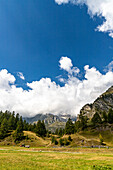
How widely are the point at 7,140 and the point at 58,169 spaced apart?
98.6m

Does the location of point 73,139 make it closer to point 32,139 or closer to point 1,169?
point 32,139

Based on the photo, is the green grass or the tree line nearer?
the green grass

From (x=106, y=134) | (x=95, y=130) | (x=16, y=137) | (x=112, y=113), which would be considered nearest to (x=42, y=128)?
(x=16, y=137)

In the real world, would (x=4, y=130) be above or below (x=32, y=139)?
above

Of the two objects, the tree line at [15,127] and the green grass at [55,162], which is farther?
the tree line at [15,127]

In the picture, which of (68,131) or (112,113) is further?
(112,113)

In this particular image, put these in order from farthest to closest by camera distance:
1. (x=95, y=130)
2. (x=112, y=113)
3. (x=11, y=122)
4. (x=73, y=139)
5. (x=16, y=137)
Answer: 1. (x=11, y=122)
2. (x=112, y=113)
3. (x=95, y=130)
4. (x=16, y=137)
5. (x=73, y=139)

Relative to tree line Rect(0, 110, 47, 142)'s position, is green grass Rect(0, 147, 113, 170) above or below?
below

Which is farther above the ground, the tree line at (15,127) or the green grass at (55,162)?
the tree line at (15,127)

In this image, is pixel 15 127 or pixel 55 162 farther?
pixel 15 127

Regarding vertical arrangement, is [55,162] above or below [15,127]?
below

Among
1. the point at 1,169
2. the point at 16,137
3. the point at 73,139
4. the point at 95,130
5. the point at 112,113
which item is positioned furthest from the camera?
the point at 112,113

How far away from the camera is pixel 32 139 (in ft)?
328

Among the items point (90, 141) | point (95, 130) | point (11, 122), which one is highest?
point (11, 122)
